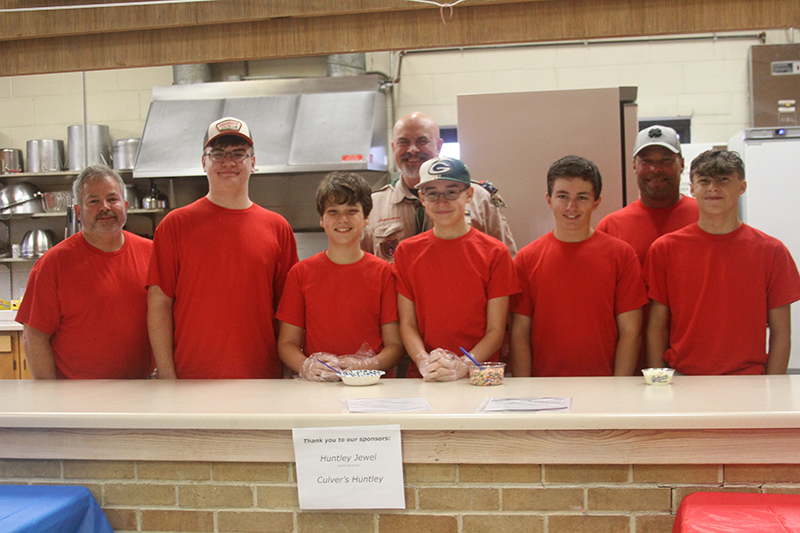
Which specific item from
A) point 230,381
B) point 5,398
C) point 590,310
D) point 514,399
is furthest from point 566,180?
point 5,398

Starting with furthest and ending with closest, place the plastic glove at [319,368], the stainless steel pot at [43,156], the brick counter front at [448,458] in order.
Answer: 1. the stainless steel pot at [43,156]
2. the plastic glove at [319,368]
3. the brick counter front at [448,458]

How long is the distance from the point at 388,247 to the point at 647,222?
1.02m

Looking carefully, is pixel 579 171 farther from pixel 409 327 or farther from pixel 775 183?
pixel 775 183

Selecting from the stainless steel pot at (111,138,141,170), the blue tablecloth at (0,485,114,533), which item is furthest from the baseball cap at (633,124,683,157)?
the stainless steel pot at (111,138,141,170)

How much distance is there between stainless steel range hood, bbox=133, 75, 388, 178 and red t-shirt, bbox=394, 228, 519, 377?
2.72 metres

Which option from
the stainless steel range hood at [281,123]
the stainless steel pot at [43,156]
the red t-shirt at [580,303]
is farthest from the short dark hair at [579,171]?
the stainless steel pot at [43,156]

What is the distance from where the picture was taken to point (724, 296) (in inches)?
82.9

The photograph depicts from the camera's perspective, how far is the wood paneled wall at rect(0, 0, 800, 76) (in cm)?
156

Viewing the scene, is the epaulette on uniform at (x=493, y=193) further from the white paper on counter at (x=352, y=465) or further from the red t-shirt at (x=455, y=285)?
the white paper on counter at (x=352, y=465)

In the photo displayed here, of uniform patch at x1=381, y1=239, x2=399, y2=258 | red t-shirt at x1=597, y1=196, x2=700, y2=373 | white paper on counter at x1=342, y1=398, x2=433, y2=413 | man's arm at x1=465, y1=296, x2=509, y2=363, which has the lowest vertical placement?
white paper on counter at x1=342, y1=398, x2=433, y2=413

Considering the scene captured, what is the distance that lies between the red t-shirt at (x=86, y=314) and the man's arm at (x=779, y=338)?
212 centimetres

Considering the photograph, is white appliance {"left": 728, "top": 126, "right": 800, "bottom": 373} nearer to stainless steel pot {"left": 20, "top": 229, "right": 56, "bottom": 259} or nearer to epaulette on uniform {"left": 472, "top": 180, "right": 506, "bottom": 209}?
epaulette on uniform {"left": 472, "top": 180, "right": 506, "bottom": 209}

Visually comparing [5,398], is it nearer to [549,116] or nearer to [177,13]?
[177,13]

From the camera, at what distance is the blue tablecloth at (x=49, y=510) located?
120cm
